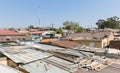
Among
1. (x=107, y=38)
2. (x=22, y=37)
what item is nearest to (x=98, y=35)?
(x=107, y=38)

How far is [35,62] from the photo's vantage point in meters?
9.10

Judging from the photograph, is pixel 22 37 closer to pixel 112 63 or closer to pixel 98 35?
pixel 98 35

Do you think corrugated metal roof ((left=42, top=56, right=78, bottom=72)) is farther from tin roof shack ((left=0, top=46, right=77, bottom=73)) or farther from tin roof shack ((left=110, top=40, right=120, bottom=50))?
tin roof shack ((left=110, top=40, right=120, bottom=50))

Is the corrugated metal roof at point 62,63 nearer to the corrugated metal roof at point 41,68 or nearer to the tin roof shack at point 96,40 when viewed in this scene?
the corrugated metal roof at point 41,68

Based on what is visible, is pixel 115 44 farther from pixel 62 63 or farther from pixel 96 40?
pixel 62 63

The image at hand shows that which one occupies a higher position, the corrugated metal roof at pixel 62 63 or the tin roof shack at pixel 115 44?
the corrugated metal roof at pixel 62 63

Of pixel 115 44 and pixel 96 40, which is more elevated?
pixel 96 40

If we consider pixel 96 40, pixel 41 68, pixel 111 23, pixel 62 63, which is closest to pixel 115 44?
pixel 96 40

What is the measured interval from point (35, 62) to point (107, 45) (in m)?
20.7

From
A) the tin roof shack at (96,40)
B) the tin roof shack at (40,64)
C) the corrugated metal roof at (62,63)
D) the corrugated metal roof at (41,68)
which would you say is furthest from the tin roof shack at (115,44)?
the corrugated metal roof at (41,68)

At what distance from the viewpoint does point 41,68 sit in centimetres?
823

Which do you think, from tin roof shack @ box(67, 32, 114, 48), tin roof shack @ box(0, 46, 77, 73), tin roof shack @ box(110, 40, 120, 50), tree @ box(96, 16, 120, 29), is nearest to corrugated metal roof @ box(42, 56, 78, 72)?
tin roof shack @ box(0, 46, 77, 73)

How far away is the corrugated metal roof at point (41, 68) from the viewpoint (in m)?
7.96

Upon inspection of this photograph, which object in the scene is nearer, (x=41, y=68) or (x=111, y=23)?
(x=41, y=68)
